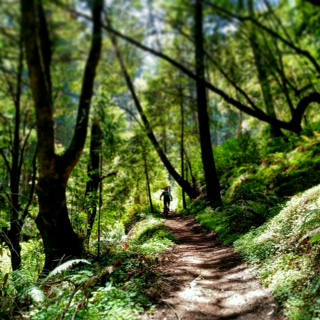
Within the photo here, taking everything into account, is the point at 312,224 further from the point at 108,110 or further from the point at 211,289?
the point at 108,110

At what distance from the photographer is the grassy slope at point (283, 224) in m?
4.14

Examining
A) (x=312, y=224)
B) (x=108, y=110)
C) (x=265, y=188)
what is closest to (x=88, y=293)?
(x=312, y=224)

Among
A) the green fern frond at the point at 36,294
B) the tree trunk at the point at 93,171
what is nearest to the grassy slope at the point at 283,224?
the green fern frond at the point at 36,294

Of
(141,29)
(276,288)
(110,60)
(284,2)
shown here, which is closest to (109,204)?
(110,60)

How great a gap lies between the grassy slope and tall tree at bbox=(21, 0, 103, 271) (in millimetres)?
3841

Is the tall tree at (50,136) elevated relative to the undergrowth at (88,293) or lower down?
elevated

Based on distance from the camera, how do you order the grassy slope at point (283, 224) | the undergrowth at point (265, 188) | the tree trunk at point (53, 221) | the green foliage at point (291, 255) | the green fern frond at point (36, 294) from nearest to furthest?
1. the green foliage at point (291, 255)
2. the green fern frond at point (36, 294)
3. the grassy slope at point (283, 224)
4. the tree trunk at point (53, 221)
5. the undergrowth at point (265, 188)

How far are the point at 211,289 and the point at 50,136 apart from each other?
4.17 metres

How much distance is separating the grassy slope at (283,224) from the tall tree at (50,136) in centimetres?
384

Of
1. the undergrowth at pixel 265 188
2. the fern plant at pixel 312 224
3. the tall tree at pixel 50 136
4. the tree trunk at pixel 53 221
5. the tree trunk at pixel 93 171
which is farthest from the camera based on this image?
the undergrowth at pixel 265 188

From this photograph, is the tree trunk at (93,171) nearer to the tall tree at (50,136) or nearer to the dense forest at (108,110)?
the dense forest at (108,110)

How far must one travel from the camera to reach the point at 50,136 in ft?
19.9

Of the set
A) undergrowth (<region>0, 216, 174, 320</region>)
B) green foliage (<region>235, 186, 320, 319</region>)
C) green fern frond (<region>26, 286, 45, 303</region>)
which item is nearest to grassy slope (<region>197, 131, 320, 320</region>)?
green foliage (<region>235, 186, 320, 319</region>)

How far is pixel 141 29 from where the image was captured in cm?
580
